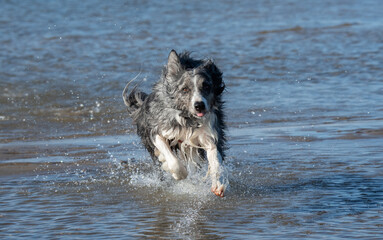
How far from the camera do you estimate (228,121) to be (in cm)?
937

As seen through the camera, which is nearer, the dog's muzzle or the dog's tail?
the dog's muzzle

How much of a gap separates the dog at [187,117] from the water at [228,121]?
0.81ft

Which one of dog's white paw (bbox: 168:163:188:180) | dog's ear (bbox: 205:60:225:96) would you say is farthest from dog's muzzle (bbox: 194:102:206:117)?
dog's white paw (bbox: 168:163:188:180)

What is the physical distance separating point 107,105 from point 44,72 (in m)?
3.01

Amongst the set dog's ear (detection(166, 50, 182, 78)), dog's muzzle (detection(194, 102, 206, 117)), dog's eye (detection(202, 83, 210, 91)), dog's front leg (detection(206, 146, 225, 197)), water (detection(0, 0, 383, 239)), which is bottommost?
water (detection(0, 0, 383, 239))

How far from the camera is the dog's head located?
5.67 m

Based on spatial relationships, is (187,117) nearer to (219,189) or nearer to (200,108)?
(200,108)

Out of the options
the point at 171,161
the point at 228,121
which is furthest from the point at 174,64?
the point at 228,121

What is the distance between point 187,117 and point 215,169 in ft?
1.69

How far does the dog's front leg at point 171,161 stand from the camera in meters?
6.04

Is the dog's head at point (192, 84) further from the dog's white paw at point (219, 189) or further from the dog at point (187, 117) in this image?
the dog's white paw at point (219, 189)

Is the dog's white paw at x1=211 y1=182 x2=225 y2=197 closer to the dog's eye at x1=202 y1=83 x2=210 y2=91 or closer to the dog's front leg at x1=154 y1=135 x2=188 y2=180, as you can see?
the dog's front leg at x1=154 y1=135 x2=188 y2=180

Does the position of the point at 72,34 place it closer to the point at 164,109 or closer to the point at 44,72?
the point at 44,72

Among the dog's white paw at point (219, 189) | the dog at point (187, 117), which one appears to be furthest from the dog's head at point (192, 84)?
the dog's white paw at point (219, 189)
